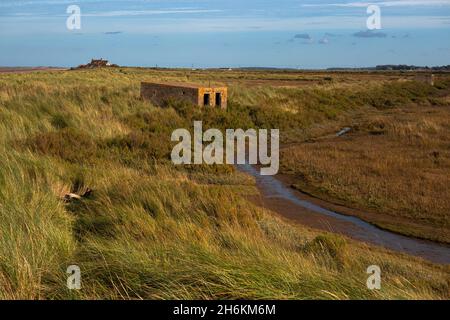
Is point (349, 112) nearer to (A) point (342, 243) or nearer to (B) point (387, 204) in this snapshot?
(B) point (387, 204)

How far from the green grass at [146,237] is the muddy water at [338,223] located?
65cm

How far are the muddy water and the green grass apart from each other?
65 centimetres

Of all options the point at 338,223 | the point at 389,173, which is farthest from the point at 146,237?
the point at 389,173

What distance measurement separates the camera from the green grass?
4500 millimetres

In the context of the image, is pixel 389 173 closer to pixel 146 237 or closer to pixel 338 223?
pixel 338 223

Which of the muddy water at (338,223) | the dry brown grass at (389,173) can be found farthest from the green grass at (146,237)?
the dry brown grass at (389,173)

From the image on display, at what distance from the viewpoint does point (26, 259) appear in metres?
4.79

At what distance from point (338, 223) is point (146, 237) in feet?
19.5

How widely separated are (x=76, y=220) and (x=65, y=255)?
6.54 ft

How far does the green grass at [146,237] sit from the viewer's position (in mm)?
4500

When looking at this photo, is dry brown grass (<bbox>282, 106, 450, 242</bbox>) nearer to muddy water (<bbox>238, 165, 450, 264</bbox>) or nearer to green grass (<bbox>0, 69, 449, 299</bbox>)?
muddy water (<bbox>238, 165, 450, 264</bbox>)

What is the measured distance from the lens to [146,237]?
6184 mm

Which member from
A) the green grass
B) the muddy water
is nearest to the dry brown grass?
the muddy water

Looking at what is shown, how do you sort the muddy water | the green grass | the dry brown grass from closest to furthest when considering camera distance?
the green grass → the muddy water → the dry brown grass
